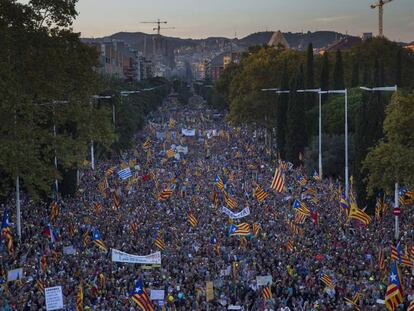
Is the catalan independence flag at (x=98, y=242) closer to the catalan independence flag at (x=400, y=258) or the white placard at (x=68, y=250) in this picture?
the white placard at (x=68, y=250)

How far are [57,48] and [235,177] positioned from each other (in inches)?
877

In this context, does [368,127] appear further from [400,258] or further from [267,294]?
[267,294]

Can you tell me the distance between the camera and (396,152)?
33188 millimetres

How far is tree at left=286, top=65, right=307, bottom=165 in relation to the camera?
2534 inches

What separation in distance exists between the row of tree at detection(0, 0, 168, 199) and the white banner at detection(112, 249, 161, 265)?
291 inches

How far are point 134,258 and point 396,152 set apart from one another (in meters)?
13.3

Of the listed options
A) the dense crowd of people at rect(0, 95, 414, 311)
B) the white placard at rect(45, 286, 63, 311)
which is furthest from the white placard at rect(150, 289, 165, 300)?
Result: the white placard at rect(45, 286, 63, 311)

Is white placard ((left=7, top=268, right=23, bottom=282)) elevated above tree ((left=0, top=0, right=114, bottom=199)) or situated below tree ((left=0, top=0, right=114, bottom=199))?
below

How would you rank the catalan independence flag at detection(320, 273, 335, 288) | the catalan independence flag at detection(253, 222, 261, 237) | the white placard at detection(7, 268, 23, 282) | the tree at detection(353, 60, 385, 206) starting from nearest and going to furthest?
the catalan independence flag at detection(320, 273, 335, 288) < the white placard at detection(7, 268, 23, 282) < the catalan independence flag at detection(253, 222, 261, 237) < the tree at detection(353, 60, 385, 206)

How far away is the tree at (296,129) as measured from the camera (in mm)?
64375

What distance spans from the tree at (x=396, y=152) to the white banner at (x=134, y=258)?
12.0m

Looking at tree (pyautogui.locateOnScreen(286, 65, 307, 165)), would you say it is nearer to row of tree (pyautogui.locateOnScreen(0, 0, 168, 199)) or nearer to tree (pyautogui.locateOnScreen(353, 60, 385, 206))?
tree (pyautogui.locateOnScreen(353, 60, 385, 206))

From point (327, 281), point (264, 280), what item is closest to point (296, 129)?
point (264, 280)

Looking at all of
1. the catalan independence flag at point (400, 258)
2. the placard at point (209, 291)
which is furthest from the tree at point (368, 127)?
the placard at point (209, 291)
